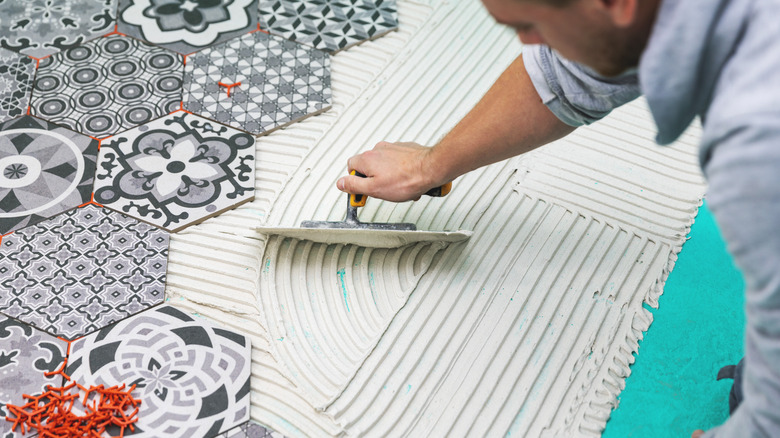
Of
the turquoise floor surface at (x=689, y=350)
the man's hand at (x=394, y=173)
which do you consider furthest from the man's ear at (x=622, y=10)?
the turquoise floor surface at (x=689, y=350)

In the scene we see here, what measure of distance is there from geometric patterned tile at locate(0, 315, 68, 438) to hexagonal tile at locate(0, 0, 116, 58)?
2.61ft

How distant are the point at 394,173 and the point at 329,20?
0.75 m

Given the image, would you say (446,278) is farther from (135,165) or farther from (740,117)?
(740,117)

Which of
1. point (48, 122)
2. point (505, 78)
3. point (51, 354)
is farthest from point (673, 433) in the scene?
point (48, 122)

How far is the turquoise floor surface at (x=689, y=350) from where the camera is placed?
120cm

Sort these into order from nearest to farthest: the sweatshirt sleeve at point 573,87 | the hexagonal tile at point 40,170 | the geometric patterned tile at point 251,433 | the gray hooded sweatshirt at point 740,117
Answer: the gray hooded sweatshirt at point 740,117
the sweatshirt sleeve at point 573,87
the geometric patterned tile at point 251,433
the hexagonal tile at point 40,170

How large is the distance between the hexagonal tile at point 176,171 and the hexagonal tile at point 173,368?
24cm

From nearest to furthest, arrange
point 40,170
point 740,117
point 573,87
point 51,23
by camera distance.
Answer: point 740,117 < point 573,87 < point 40,170 < point 51,23

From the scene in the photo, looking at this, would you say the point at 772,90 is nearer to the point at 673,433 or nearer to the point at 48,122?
the point at 673,433

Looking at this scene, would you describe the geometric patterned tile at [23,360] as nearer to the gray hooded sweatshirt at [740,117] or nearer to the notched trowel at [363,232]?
the notched trowel at [363,232]

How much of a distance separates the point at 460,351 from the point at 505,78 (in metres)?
0.47

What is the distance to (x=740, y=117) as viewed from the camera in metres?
0.56

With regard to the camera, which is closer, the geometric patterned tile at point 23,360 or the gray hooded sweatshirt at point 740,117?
the gray hooded sweatshirt at point 740,117

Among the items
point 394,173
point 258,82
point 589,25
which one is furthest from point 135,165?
point 589,25
